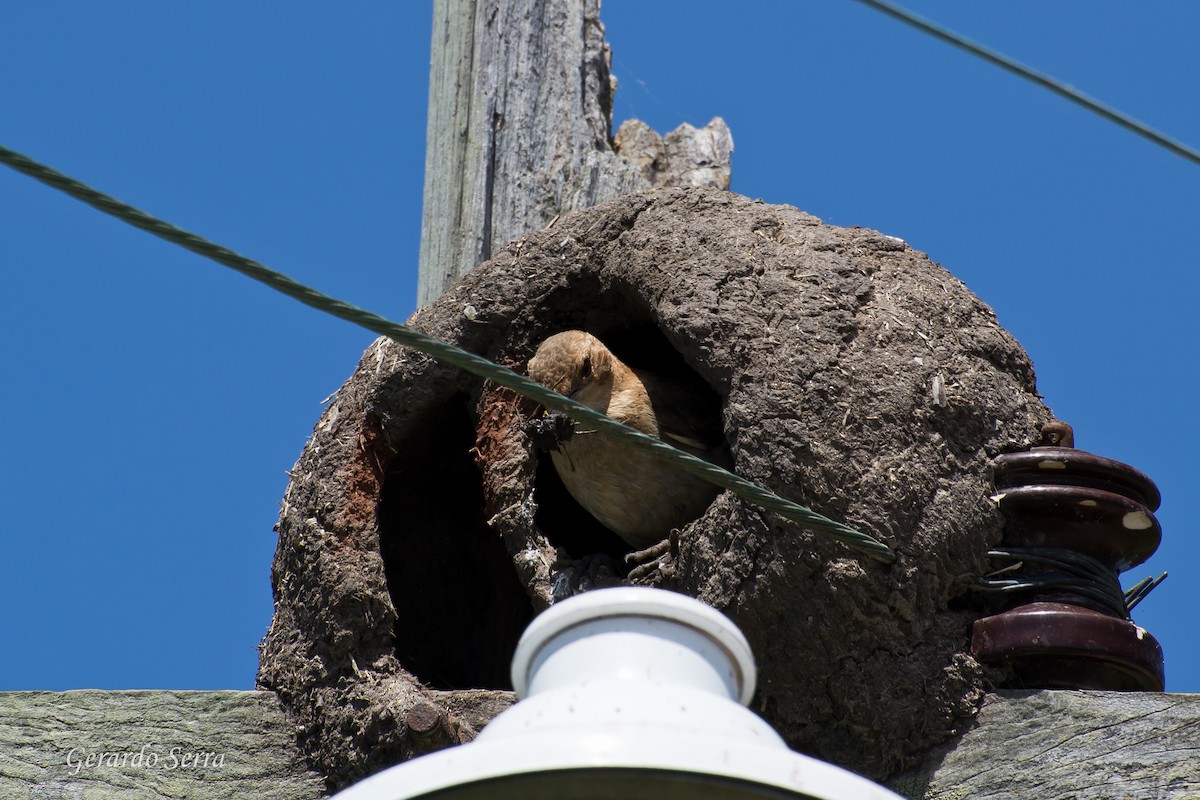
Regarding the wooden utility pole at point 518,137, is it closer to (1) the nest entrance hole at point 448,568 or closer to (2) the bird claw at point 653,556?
(1) the nest entrance hole at point 448,568

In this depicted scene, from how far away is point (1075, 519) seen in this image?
396 centimetres

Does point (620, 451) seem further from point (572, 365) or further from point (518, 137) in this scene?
point (518, 137)

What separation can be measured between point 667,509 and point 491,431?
1.93 feet

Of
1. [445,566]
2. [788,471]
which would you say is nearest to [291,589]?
[445,566]

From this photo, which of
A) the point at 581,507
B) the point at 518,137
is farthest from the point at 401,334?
the point at 581,507

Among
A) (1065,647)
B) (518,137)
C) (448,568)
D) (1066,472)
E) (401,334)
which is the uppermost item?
(518,137)

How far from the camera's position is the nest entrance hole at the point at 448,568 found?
5.30m

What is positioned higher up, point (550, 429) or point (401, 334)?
point (550, 429)

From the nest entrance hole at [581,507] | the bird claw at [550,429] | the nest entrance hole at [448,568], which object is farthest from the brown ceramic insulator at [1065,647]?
the nest entrance hole at [448,568]

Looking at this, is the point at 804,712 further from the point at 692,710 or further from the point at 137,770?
A: the point at 692,710

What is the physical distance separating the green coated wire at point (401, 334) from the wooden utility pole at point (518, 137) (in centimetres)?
211

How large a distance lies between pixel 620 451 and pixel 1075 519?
1407 millimetres

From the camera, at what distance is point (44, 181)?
2.56 meters

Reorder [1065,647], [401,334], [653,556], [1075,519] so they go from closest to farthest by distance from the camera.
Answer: [401,334] → [1065,647] → [1075,519] → [653,556]
